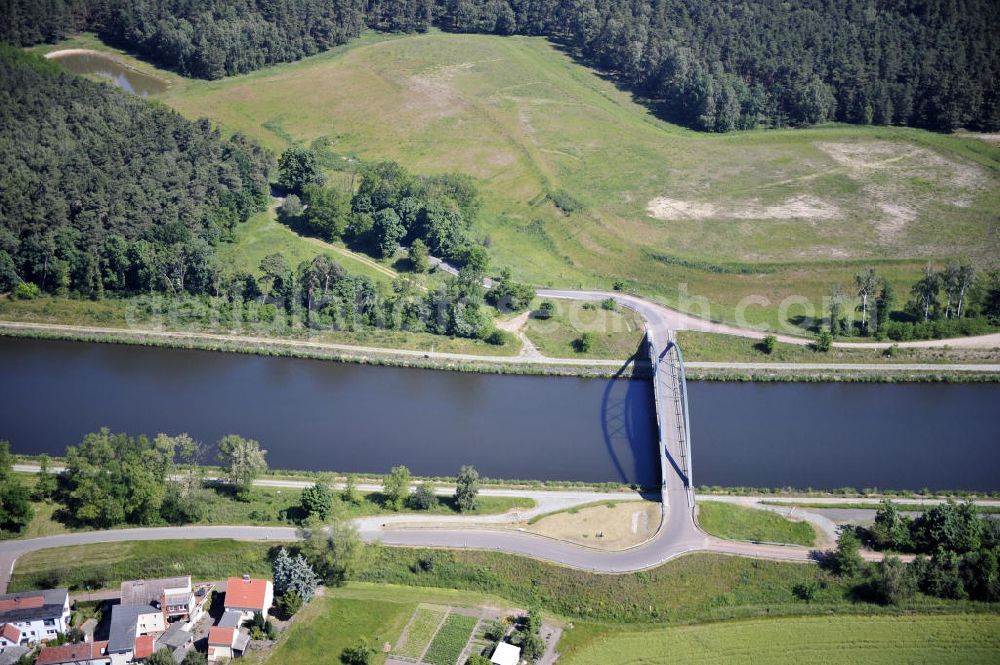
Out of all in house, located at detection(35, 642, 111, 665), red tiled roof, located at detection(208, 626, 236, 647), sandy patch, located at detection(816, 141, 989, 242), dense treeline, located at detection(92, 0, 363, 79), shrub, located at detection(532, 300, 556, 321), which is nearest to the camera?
house, located at detection(35, 642, 111, 665)

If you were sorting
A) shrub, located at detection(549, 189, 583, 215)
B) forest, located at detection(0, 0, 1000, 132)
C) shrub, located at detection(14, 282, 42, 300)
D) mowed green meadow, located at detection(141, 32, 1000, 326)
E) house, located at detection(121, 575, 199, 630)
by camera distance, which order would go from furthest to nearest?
forest, located at detection(0, 0, 1000, 132), shrub, located at detection(549, 189, 583, 215), mowed green meadow, located at detection(141, 32, 1000, 326), shrub, located at detection(14, 282, 42, 300), house, located at detection(121, 575, 199, 630)

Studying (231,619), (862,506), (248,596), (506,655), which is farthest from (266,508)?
(862,506)

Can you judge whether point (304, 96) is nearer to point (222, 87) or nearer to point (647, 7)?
point (222, 87)

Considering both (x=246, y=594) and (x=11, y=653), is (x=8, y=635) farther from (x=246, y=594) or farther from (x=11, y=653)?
(x=246, y=594)

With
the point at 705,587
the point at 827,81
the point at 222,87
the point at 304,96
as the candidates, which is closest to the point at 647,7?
the point at 827,81

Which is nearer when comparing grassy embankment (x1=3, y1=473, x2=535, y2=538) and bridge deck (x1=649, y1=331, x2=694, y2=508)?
grassy embankment (x1=3, y1=473, x2=535, y2=538)

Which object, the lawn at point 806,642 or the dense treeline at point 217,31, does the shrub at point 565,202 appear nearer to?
the dense treeline at point 217,31

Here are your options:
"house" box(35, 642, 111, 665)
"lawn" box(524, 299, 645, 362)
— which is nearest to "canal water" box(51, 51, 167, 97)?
"lawn" box(524, 299, 645, 362)

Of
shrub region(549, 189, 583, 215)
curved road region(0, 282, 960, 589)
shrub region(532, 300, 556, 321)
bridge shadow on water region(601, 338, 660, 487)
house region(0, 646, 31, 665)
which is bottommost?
house region(0, 646, 31, 665)

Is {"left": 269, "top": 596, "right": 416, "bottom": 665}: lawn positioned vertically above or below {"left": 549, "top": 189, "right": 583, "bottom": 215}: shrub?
below

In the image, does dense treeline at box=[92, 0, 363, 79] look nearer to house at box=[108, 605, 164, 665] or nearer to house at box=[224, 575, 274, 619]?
house at box=[224, 575, 274, 619]
